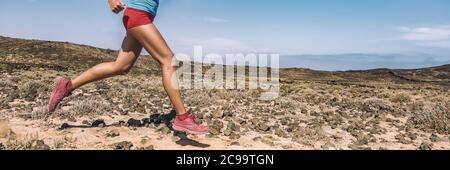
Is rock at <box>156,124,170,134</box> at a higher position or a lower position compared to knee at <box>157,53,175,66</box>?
lower

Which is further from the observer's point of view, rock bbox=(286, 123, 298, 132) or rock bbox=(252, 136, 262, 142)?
rock bbox=(286, 123, 298, 132)

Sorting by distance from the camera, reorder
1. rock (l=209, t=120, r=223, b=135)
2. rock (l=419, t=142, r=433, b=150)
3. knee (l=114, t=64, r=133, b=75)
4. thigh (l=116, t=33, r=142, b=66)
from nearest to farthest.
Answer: thigh (l=116, t=33, r=142, b=66)
knee (l=114, t=64, r=133, b=75)
rock (l=419, t=142, r=433, b=150)
rock (l=209, t=120, r=223, b=135)

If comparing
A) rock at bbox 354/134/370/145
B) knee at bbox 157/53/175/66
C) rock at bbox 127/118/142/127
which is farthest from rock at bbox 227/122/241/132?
knee at bbox 157/53/175/66

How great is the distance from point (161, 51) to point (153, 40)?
177 mm

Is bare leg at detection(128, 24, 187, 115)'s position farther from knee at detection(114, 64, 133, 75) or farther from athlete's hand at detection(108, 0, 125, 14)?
knee at detection(114, 64, 133, 75)

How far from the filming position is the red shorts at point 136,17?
Answer: 19.4ft

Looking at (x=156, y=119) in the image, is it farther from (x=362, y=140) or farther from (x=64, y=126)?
(x=362, y=140)

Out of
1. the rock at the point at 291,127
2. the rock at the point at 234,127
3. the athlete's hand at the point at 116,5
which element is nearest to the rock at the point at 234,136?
the rock at the point at 234,127

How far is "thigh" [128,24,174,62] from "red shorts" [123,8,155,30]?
5 centimetres

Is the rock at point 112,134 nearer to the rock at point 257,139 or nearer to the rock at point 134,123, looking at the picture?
the rock at point 134,123

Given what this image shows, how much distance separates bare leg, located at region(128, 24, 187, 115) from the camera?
235 inches

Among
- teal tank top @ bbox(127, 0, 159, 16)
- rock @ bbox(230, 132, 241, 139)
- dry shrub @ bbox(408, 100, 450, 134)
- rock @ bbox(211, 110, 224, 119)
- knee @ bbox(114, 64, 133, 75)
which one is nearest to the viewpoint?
teal tank top @ bbox(127, 0, 159, 16)
